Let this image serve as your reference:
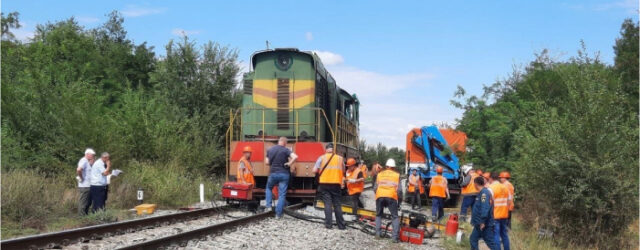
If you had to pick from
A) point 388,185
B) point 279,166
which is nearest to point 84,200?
point 279,166

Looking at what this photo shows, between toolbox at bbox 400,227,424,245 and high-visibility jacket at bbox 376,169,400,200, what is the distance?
0.66 meters

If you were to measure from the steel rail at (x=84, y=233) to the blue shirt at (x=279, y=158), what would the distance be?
2078 millimetres

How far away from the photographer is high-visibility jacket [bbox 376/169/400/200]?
1130 cm

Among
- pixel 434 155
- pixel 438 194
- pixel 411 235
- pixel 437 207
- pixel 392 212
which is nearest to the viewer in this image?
pixel 392 212

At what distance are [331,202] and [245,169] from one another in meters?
2.87

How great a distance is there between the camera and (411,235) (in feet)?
36.8

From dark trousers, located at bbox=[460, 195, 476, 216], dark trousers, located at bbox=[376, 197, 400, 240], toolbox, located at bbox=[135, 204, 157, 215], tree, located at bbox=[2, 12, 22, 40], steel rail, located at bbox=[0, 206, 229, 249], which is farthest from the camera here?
tree, located at bbox=[2, 12, 22, 40]

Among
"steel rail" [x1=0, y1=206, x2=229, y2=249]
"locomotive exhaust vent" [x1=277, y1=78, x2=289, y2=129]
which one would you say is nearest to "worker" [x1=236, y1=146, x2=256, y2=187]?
"locomotive exhaust vent" [x1=277, y1=78, x2=289, y2=129]

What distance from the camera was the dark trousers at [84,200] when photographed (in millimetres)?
12312

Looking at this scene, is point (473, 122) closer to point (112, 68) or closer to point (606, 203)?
point (606, 203)

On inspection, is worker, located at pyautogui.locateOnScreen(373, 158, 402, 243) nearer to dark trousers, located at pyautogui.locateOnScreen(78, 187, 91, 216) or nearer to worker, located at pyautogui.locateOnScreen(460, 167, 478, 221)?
worker, located at pyautogui.locateOnScreen(460, 167, 478, 221)

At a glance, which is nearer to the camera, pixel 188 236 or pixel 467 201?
pixel 188 236

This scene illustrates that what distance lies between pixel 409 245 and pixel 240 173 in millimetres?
4699

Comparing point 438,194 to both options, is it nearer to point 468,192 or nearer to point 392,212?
point 468,192
